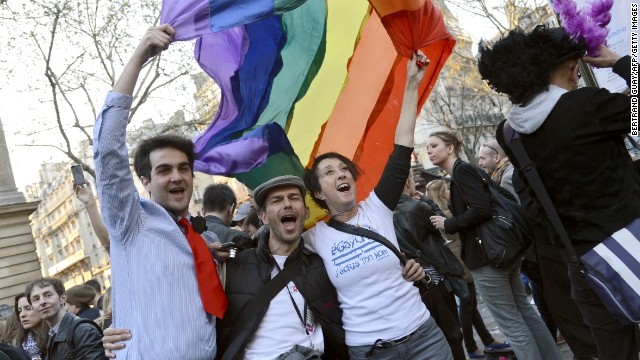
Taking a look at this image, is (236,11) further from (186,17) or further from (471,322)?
(471,322)

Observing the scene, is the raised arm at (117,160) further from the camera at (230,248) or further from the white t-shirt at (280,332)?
the white t-shirt at (280,332)

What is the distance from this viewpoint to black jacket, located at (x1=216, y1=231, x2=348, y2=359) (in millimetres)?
2781

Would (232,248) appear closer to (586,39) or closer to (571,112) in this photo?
(571,112)

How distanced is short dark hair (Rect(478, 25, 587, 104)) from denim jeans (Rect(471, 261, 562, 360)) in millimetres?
1993

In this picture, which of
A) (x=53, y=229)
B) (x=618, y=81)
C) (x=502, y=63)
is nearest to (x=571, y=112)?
(x=502, y=63)

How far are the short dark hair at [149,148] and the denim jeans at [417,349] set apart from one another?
1.34m

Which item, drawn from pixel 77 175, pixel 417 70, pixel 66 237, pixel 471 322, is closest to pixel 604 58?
pixel 417 70

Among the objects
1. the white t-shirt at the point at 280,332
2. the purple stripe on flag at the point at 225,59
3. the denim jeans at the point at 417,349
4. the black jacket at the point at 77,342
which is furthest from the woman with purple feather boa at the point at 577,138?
the black jacket at the point at 77,342

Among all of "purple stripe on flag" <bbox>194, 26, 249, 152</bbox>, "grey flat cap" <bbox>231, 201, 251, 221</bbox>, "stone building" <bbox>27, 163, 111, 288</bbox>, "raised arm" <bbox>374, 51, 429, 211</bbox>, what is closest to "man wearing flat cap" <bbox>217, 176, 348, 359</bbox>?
"raised arm" <bbox>374, 51, 429, 211</bbox>

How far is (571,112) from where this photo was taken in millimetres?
2650

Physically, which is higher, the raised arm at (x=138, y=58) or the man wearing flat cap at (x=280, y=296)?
the raised arm at (x=138, y=58)

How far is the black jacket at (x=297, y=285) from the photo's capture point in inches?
109

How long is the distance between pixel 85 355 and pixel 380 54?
292cm

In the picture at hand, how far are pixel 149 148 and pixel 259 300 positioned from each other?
94 cm
